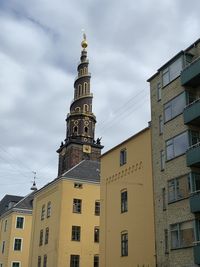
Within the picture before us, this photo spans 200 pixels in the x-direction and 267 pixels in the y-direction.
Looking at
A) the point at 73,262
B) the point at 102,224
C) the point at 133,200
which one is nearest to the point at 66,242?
the point at 73,262

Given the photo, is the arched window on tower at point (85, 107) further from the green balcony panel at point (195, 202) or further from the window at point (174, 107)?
the green balcony panel at point (195, 202)

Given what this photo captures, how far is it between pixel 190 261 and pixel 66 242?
24435 mm

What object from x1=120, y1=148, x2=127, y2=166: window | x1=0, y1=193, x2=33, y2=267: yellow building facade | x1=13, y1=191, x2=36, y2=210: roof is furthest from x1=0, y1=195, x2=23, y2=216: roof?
x1=120, y1=148, x2=127, y2=166: window

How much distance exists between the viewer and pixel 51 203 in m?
55.4

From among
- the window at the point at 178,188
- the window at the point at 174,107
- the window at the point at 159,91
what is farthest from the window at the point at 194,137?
the window at the point at 159,91

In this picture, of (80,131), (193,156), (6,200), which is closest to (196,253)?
(193,156)

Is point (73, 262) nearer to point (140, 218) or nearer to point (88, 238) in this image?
point (88, 238)

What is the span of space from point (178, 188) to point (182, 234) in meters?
3.15

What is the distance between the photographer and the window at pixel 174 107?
109 feet

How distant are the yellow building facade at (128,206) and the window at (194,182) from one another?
6.25 m

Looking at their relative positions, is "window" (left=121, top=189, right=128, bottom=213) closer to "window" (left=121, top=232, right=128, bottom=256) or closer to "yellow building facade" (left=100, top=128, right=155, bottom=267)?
"yellow building facade" (left=100, top=128, right=155, bottom=267)

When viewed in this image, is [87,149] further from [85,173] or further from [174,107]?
[174,107]

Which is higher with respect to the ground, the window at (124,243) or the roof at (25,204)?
the roof at (25,204)

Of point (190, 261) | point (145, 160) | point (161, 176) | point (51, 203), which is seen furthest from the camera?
point (51, 203)
